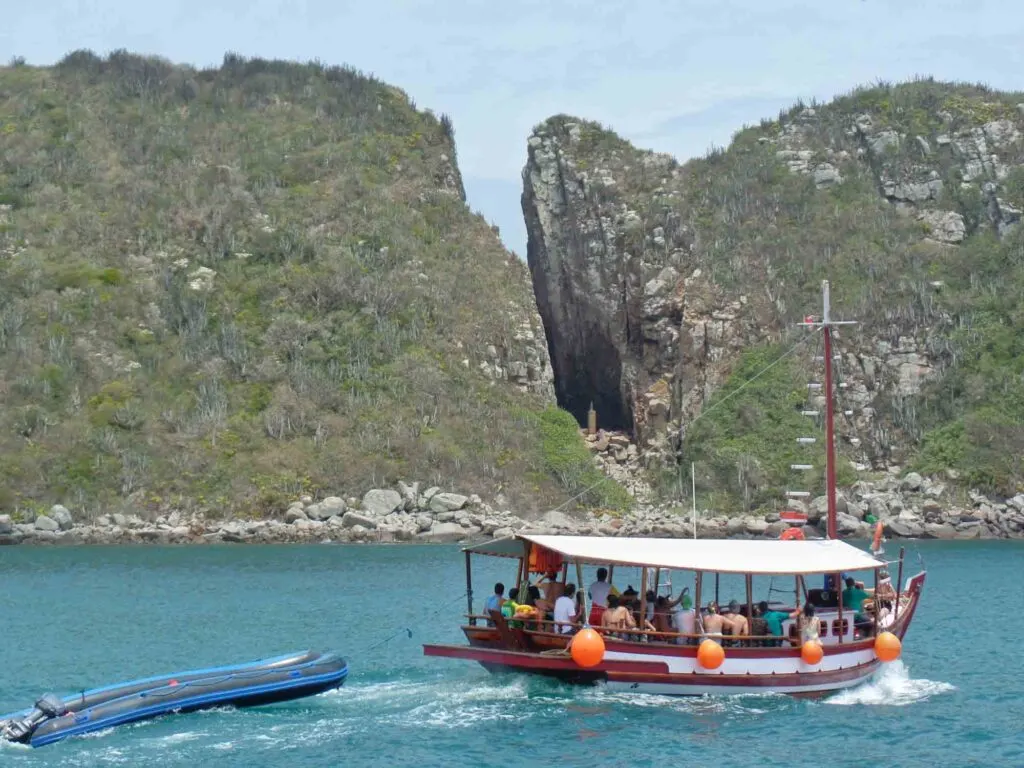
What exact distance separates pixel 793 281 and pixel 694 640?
7750cm

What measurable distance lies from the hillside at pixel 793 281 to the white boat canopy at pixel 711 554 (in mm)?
56514

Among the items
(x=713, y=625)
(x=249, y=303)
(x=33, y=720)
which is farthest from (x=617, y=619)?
(x=249, y=303)

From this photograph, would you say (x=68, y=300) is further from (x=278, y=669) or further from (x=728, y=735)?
(x=728, y=735)

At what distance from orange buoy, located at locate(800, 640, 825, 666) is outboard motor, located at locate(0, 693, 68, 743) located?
16268mm

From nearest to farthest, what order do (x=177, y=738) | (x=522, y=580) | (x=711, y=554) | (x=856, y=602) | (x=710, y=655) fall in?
(x=177, y=738)
(x=710, y=655)
(x=711, y=554)
(x=522, y=580)
(x=856, y=602)

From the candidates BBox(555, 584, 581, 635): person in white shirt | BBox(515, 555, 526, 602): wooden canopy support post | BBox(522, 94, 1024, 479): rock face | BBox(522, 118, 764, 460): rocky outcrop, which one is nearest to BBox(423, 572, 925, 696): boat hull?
BBox(555, 584, 581, 635): person in white shirt

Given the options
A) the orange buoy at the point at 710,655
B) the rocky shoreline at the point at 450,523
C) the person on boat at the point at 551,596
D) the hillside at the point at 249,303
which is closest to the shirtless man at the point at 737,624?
the orange buoy at the point at 710,655

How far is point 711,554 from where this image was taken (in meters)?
34.0

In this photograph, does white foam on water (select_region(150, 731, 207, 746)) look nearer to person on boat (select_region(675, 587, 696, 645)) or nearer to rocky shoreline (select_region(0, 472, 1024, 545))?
person on boat (select_region(675, 587, 696, 645))

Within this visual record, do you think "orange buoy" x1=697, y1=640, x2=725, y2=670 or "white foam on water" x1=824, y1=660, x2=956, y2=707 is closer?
"orange buoy" x1=697, y1=640, x2=725, y2=670

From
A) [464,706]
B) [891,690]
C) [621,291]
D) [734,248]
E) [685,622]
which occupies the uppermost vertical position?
[734,248]

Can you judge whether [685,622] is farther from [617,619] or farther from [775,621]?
[775,621]

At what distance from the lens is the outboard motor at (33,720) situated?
29.5 metres

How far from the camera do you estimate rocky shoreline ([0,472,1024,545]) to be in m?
80.8
